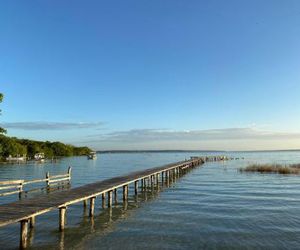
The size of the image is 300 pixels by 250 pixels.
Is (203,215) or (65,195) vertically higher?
(65,195)

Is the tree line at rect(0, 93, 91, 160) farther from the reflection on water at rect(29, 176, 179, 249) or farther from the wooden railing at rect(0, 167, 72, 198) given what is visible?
the reflection on water at rect(29, 176, 179, 249)

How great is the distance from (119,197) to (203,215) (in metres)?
10.5

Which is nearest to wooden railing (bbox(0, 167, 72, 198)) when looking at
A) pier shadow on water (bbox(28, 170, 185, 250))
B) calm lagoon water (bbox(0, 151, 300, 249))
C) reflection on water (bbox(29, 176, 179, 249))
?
calm lagoon water (bbox(0, 151, 300, 249))

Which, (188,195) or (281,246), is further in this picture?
(188,195)

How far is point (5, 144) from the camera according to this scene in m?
110

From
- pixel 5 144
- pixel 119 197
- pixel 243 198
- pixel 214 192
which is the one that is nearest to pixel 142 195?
pixel 119 197

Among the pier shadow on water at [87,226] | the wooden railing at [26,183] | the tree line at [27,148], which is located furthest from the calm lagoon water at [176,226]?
the tree line at [27,148]

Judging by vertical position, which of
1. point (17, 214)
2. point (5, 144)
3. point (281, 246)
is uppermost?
point (5, 144)

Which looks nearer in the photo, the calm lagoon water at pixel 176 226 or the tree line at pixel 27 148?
the calm lagoon water at pixel 176 226

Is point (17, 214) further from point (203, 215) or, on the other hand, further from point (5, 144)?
point (5, 144)

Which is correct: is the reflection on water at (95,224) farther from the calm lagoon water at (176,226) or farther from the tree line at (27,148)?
the tree line at (27,148)

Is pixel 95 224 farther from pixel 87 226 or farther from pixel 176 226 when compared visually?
pixel 176 226

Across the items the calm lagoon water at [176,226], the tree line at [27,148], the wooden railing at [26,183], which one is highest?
the tree line at [27,148]

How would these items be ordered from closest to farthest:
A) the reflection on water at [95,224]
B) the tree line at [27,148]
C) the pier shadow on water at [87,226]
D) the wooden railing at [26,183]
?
1. the pier shadow on water at [87,226]
2. the reflection on water at [95,224]
3. the wooden railing at [26,183]
4. the tree line at [27,148]
